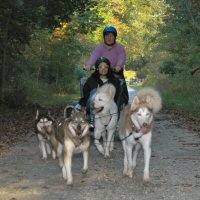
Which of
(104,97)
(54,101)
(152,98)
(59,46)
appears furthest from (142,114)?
(59,46)

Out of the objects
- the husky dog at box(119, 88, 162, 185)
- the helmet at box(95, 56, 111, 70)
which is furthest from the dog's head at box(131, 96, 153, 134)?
the helmet at box(95, 56, 111, 70)

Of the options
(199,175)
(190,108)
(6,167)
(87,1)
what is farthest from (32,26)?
(199,175)

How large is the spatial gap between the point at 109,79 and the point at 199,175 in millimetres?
3011

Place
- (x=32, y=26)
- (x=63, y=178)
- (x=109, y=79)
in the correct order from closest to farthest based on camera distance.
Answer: (x=63, y=178), (x=109, y=79), (x=32, y=26)

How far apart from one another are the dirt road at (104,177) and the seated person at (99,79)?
122 centimetres

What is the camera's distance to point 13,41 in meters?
21.5

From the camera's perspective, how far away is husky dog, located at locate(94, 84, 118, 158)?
902 cm

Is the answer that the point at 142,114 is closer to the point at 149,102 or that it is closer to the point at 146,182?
the point at 149,102

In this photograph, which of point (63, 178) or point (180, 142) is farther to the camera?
point (180, 142)

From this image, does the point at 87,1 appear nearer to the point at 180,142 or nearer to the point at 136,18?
the point at 180,142

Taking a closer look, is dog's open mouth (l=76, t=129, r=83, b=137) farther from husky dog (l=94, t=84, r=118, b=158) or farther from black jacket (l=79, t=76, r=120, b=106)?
black jacket (l=79, t=76, r=120, b=106)

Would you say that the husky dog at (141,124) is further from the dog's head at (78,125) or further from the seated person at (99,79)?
the seated person at (99,79)

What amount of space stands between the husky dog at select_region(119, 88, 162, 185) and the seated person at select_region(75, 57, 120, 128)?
2.01 metres

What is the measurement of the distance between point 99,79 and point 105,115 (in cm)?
98
